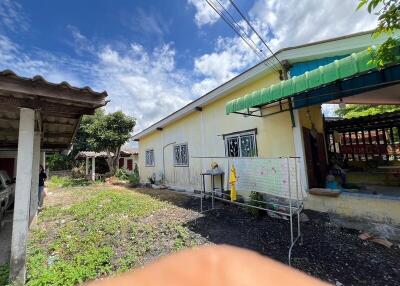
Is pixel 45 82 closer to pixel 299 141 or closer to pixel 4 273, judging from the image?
pixel 4 273

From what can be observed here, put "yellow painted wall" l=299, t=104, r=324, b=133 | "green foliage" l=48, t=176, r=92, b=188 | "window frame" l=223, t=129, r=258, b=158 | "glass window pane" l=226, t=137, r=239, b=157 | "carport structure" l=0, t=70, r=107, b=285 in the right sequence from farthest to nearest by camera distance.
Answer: "green foliage" l=48, t=176, r=92, b=188 → "glass window pane" l=226, t=137, r=239, b=157 → "window frame" l=223, t=129, r=258, b=158 → "yellow painted wall" l=299, t=104, r=324, b=133 → "carport structure" l=0, t=70, r=107, b=285

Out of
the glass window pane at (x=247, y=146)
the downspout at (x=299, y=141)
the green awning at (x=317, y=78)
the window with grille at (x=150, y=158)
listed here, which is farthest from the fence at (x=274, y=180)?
the window with grille at (x=150, y=158)

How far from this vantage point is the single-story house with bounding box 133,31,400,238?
15.1ft

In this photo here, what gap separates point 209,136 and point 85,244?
5994 mm

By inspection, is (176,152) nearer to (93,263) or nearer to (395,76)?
(93,263)

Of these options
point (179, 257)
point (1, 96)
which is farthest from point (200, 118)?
point (1, 96)

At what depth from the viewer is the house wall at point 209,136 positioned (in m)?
6.49

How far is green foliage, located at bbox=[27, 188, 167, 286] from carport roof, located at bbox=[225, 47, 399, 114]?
4.28m

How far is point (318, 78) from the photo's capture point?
4.14 m

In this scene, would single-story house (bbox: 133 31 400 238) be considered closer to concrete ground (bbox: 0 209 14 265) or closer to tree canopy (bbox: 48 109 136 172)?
concrete ground (bbox: 0 209 14 265)

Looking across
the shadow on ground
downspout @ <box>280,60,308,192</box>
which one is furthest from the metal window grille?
the shadow on ground

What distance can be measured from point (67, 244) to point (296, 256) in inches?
195

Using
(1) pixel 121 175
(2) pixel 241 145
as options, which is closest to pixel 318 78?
(2) pixel 241 145

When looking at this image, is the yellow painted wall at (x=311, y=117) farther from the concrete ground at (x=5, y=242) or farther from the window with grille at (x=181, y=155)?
the concrete ground at (x=5, y=242)
